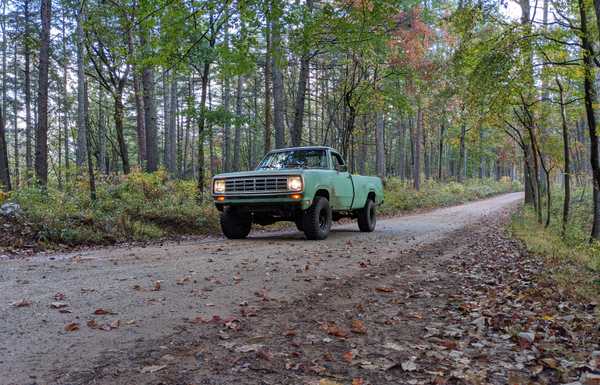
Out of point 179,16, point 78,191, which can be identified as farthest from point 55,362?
point 78,191

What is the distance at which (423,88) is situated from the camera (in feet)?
72.6

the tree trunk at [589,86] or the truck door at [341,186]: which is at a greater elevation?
the tree trunk at [589,86]

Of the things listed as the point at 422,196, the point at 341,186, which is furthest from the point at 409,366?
the point at 422,196

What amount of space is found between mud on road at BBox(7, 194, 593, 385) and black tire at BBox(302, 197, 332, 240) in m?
2.30

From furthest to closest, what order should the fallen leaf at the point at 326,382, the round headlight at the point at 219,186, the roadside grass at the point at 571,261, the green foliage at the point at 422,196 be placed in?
the green foliage at the point at 422,196, the round headlight at the point at 219,186, the roadside grass at the point at 571,261, the fallen leaf at the point at 326,382

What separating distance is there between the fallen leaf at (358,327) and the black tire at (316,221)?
5464mm

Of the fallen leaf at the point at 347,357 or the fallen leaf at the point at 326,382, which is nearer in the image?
the fallen leaf at the point at 326,382

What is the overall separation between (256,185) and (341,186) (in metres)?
2.43

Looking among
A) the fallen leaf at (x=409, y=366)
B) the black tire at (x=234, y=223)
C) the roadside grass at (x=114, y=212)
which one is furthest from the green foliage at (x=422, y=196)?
the fallen leaf at (x=409, y=366)

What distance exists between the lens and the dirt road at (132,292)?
3.09 metres

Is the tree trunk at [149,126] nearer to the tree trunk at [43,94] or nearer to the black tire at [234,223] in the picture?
the tree trunk at [43,94]

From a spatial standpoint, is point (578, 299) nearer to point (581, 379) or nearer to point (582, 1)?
point (581, 379)

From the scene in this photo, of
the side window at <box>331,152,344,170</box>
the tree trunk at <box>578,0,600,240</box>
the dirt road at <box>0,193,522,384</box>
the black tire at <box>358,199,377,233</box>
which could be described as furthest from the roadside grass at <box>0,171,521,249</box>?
the tree trunk at <box>578,0,600,240</box>

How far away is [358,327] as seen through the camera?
387 centimetres
